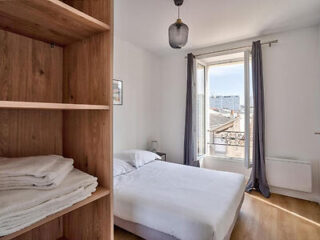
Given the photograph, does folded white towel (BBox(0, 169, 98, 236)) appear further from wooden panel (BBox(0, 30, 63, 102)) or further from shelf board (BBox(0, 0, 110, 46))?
shelf board (BBox(0, 0, 110, 46))

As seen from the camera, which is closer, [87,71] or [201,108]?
[87,71]

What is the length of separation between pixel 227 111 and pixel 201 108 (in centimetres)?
57

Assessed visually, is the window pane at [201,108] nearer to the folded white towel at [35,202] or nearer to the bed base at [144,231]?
the bed base at [144,231]

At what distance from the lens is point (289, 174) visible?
Result: 9.55 feet

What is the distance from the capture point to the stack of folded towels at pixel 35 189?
57cm

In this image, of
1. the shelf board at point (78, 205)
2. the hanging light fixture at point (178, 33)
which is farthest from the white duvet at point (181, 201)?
the hanging light fixture at point (178, 33)

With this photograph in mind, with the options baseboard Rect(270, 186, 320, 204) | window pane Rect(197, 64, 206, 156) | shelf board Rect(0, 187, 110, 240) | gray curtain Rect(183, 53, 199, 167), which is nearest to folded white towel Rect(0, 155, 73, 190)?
shelf board Rect(0, 187, 110, 240)

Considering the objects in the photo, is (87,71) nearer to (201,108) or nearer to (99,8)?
(99,8)

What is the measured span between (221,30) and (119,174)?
273cm

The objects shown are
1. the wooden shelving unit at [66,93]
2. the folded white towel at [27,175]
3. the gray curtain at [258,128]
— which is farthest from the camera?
the gray curtain at [258,128]

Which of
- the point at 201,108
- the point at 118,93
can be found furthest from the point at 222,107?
the point at 118,93

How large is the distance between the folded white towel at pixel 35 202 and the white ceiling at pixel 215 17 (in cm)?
225

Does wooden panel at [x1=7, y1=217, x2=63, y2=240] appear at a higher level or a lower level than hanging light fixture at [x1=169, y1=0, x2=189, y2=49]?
lower

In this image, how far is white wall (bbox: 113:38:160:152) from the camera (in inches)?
129
